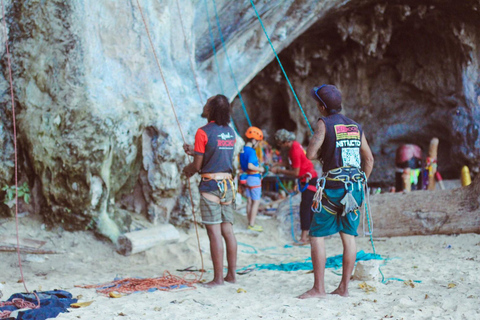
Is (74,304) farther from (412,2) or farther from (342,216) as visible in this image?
(412,2)

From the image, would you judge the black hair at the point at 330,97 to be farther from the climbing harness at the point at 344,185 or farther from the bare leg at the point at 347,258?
the bare leg at the point at 347,258

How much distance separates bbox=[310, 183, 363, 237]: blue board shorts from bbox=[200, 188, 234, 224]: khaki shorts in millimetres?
915

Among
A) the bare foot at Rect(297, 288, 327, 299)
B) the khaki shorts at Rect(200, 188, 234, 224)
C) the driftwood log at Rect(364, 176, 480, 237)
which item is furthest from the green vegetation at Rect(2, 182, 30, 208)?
the driftwood log at Rect(364, 176, 480, 237)

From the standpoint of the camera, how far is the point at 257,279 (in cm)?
442

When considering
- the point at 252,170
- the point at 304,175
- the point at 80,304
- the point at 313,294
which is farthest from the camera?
the point at 252,170

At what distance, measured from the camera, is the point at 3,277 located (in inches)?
178

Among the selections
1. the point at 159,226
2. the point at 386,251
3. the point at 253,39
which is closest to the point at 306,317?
the point at 386,251

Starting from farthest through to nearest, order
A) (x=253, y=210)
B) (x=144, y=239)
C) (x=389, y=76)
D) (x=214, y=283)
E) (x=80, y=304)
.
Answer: (x=389, y=76)
(x=253, y=210)
(x=144, y=239)
(x=214, y=283)
(x=80, y=304)

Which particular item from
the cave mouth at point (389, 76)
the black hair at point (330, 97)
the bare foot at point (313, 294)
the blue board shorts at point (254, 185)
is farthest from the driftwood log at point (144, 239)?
the cave mouth at point (389, 76)

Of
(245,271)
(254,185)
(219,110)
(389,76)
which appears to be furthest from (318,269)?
(389,76)

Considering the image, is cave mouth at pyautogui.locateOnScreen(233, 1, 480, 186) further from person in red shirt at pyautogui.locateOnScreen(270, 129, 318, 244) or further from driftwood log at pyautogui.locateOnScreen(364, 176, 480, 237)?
driftwood log at pyautogui.locateOnScreen(364, 176, 480, 237)

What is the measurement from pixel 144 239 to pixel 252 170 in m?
2.30

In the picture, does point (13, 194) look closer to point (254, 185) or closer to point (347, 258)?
point (254, 185)

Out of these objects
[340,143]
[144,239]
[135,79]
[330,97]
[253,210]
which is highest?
[135,79]
